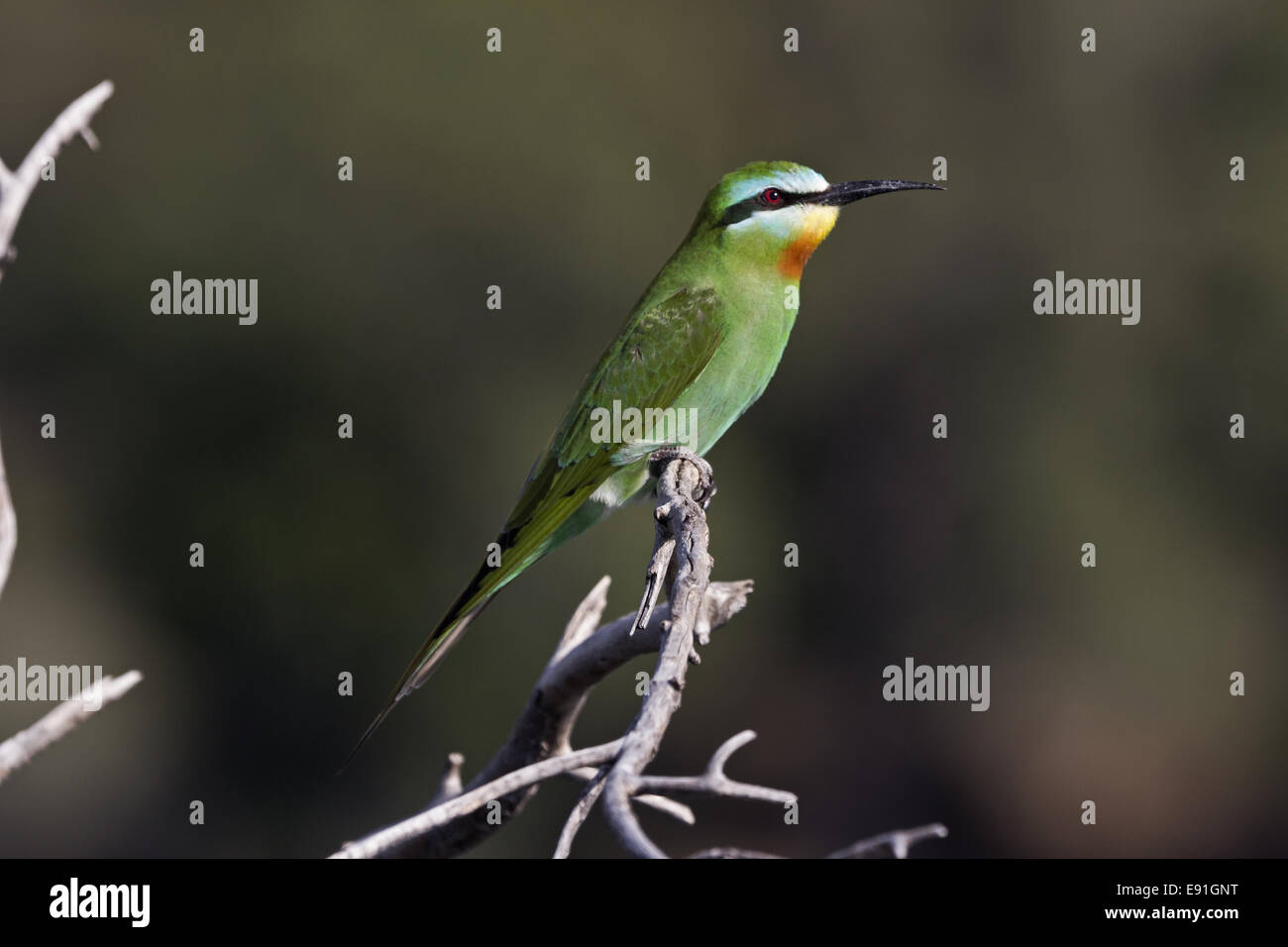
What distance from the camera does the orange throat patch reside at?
9.52ft

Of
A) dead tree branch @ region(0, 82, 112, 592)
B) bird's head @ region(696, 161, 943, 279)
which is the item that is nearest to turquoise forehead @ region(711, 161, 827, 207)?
bird's head @ region(696, 161, 943, 279)

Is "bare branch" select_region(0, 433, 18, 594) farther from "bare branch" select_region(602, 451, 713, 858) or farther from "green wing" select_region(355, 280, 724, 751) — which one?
"green wing" select_region(355, 280, 724, 751)

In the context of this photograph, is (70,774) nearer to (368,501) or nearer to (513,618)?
(368,501)

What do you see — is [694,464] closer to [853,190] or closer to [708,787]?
[853,190]

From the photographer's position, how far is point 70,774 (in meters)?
5.65

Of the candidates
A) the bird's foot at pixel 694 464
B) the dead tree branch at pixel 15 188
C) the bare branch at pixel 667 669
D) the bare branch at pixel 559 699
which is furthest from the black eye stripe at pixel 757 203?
the dead tree branch at pixel 15 188

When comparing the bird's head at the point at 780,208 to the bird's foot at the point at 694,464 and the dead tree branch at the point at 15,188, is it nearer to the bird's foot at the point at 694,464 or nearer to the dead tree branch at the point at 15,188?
the bird's foot at the point at 694,464

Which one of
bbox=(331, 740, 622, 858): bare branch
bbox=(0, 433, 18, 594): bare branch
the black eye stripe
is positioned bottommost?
bbox=(331, 740, 622, 858): bare branch

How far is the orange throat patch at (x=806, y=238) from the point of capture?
2.90m

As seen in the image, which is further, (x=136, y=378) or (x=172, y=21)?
(x=172, y=21)

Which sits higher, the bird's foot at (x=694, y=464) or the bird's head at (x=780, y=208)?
the bird's head at (x=780, y=208)

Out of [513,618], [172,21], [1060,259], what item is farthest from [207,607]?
[1060,259]

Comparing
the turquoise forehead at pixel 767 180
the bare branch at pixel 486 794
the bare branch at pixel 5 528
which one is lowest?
the bare branch at pixel 486 794

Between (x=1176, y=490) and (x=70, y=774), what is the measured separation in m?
4.87
